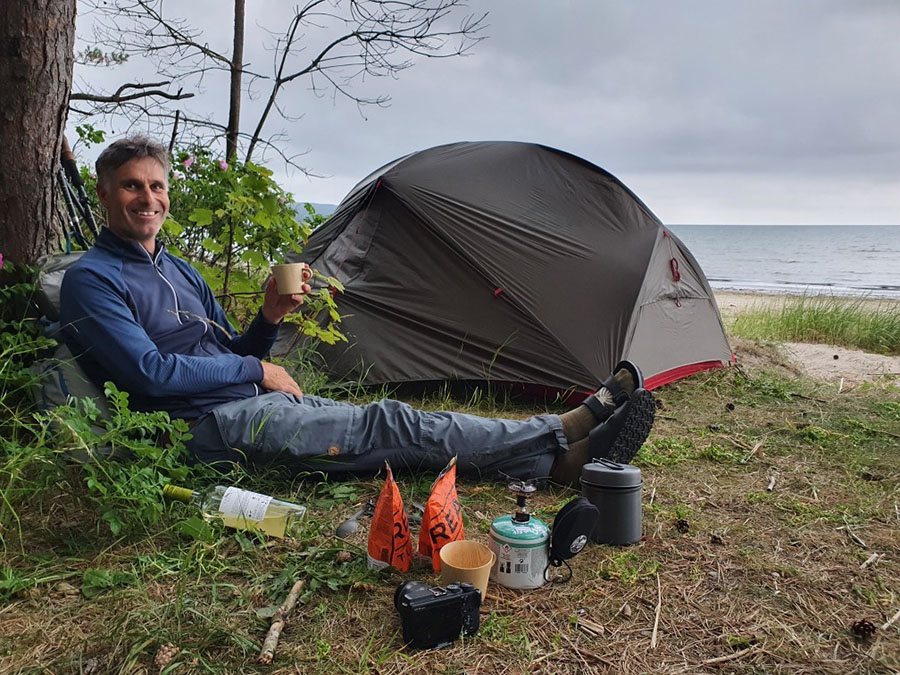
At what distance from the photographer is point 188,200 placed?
4.23 meters

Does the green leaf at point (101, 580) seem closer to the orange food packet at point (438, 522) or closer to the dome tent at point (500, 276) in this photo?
the orange food packet at point (438, 522)

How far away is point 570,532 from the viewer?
1919 millimetres

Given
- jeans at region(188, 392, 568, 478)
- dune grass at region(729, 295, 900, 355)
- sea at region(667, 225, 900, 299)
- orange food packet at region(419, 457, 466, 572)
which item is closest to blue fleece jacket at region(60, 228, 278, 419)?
jeans at region(188, 392, 568, 478)

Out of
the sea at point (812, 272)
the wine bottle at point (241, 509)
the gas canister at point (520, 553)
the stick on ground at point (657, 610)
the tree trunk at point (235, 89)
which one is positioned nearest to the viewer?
the stick on ground at point (657, 610)

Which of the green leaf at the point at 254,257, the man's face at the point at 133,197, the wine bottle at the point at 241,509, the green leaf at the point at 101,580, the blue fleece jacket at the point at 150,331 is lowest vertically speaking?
the green leaf at the point at 101,580

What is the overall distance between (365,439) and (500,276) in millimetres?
1863

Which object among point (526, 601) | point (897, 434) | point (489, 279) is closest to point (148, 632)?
point (526, 601)

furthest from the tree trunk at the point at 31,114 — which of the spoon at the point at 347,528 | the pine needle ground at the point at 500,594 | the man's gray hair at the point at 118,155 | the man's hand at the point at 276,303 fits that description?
the spoon at the point at 347,528

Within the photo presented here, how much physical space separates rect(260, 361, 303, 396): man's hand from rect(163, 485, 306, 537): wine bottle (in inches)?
20.1

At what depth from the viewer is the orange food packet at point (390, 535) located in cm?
191

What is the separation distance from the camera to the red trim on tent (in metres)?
4.29

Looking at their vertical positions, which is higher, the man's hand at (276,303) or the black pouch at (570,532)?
the man's hand at (276,303)

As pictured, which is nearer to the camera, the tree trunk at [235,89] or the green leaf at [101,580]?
the green leaf at [101,580]

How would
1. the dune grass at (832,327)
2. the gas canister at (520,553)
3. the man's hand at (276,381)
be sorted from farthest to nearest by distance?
the dune grass at (832,327) → the man's hand at (276,381) → the gas canister at (520,553)
